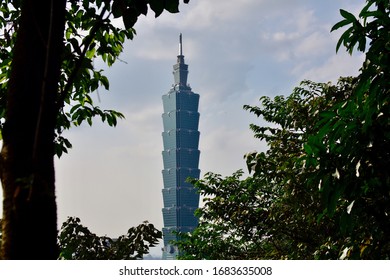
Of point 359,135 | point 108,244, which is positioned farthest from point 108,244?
point 359,135

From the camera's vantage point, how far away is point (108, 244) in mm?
4121

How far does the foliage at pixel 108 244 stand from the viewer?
12.9ft

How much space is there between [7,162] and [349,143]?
279 cm

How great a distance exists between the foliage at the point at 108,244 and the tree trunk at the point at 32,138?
2114 millimetres

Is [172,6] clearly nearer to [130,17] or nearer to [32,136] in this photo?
[130,17]

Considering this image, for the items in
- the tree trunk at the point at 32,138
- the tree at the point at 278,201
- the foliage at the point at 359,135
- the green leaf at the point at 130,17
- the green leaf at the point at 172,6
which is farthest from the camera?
the tree at the point at 278,201

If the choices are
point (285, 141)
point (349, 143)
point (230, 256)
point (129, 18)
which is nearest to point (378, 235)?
point (349, 143)

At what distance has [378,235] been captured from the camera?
4434 mm

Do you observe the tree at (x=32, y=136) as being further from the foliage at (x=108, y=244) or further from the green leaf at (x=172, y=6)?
the foliage at (x=108, y=244)

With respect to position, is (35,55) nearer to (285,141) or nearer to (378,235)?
(378,235)

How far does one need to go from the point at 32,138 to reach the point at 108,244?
2.41m

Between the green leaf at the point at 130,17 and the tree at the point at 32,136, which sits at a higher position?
the green leaf at the point at 130,17

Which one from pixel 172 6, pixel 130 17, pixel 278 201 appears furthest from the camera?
pixel 278 201

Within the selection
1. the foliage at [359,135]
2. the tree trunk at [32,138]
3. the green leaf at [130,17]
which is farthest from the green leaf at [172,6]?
the foliage at [359,135]
